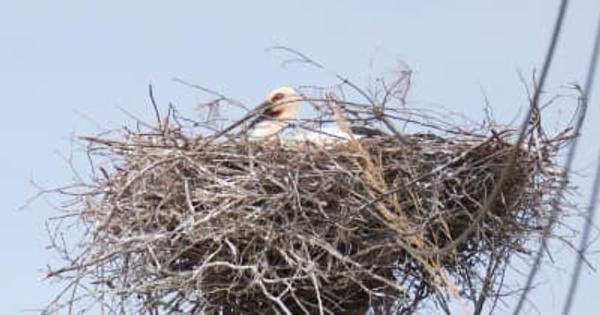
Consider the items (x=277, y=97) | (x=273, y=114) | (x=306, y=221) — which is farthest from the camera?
(x=277, y=97)

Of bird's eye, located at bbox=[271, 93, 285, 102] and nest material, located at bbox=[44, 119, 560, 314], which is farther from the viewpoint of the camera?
bird's eye, located at bbox=[271, 93, 285, 102]

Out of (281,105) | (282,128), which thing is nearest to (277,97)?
(281,105)

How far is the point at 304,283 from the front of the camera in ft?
17.4

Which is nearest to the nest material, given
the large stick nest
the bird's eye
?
the large stick nest

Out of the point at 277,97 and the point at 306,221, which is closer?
the point at 306,221

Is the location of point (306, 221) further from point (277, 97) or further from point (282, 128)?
point (277, 97)

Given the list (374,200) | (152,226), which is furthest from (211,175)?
(374,200)

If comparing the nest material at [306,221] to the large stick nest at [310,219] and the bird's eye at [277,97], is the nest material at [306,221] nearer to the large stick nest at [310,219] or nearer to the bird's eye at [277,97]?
the large stick nest at [310,219]

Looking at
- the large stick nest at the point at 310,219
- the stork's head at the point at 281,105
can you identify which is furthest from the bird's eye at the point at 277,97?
the large stick nest at the point at 310,219

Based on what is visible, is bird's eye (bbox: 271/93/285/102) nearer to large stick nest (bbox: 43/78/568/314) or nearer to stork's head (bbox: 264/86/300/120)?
stork's head (bbox: 264/86/300/120)

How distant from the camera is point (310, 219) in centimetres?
526

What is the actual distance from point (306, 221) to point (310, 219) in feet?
0.07

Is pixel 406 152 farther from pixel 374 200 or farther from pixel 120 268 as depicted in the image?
pixel 120 268

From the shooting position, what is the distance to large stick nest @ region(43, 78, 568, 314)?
206 inches
